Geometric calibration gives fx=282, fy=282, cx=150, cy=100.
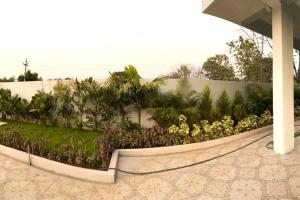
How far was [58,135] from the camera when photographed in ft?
28.1

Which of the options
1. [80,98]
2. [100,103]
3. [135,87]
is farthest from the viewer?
[80,98]

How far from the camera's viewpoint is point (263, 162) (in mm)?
5703

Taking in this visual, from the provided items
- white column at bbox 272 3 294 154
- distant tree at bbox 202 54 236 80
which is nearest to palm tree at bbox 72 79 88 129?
white column at bbox 272 3 294 154

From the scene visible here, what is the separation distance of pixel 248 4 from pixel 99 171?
507 cm

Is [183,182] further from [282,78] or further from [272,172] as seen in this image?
[282,78]

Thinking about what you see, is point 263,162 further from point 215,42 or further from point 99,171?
point 215,42

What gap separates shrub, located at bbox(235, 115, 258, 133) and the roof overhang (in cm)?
283

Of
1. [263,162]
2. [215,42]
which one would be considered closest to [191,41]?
[215,42]

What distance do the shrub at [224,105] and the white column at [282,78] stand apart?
8.74 feet

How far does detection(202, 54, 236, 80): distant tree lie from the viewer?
1752 centimetres

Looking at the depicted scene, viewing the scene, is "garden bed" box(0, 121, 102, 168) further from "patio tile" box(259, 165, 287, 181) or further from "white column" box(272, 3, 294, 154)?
"white column" box(272, 3, 294, 154)

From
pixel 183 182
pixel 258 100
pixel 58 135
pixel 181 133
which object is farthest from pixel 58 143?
pixel 258 100

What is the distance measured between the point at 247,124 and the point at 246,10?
3173mm

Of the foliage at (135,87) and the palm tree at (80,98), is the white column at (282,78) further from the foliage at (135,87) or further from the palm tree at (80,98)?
the palm tree at (80,98)
